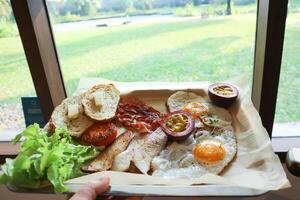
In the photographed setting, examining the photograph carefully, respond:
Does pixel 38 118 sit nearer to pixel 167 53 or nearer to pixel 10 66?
pixel 10 66

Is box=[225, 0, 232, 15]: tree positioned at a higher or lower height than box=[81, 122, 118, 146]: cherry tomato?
higher

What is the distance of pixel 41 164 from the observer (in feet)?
3.68

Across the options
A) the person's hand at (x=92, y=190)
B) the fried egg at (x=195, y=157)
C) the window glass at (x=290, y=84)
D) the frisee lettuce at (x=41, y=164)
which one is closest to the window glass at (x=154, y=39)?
the window glass at (x=290, y=84)

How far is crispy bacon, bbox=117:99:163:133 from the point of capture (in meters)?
1.52

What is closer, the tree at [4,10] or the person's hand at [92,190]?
the person's hand at [92,190]

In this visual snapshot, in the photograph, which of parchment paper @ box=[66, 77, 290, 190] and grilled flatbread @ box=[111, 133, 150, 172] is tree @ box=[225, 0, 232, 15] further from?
grilled flatbread @ box=[111, 133, 150, 172]

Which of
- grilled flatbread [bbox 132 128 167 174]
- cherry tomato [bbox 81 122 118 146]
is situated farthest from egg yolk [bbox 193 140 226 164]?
cherry tomato [bbox 81 122 118 146]

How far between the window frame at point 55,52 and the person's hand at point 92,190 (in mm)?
A: 866

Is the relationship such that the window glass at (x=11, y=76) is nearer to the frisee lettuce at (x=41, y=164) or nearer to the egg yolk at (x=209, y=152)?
the frisee lettuce at (x=41, y=164)

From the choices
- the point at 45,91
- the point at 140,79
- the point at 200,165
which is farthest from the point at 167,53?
the point at 200,165

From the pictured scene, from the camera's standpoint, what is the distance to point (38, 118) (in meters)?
2.07

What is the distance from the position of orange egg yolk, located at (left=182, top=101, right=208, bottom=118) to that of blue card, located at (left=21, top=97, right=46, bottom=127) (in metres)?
0.93

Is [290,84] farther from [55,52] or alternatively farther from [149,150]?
[55,52]

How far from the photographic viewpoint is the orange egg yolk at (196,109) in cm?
154
